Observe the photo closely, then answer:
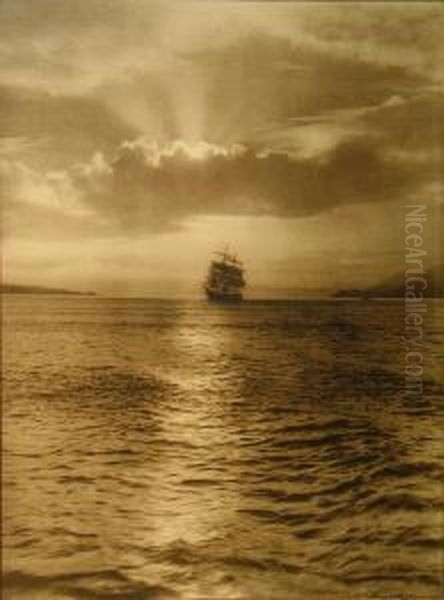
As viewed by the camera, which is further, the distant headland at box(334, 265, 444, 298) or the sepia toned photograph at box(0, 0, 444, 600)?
the distant headland at box(334, 265, 444, 298)

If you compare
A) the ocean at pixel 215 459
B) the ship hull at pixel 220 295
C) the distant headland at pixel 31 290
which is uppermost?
the distant headland at pixel 31 290

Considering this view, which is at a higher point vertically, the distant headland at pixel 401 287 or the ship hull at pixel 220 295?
the distant headland at pixel 401 287

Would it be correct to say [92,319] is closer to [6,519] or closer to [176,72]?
[6,519]

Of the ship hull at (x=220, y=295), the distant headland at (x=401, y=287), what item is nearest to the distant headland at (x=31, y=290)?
the ship hull at (x=220, y=295)

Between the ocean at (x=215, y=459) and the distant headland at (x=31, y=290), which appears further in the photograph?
the distant headland at (x=31, y=290)

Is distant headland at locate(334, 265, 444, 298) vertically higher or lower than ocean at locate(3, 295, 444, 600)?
higher

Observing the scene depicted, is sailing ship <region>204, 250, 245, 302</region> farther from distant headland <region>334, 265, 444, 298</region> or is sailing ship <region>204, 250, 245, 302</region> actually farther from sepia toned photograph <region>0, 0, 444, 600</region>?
distant headland <region>334, 265, 444, 298</region>

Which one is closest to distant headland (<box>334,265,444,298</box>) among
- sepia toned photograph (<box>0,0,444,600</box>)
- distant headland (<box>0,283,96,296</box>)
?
sepia toned photograph (<box>0,0,444,600</box>)

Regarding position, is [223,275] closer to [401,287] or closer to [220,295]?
[220,295]

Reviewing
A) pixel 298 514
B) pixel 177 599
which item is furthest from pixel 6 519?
pixel 298 514

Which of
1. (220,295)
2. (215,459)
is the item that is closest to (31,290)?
(220,295)

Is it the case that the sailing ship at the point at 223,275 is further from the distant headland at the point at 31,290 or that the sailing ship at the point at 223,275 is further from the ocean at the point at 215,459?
the distant headland at the point at 31,290
